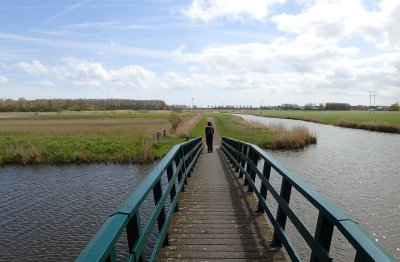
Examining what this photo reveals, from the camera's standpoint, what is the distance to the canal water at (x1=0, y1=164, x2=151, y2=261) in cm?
1021

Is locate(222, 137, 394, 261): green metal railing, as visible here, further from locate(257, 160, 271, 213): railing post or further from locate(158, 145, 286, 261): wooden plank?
locate(257, 160, 271, 213): railing post

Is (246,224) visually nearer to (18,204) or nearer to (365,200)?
(365,200)

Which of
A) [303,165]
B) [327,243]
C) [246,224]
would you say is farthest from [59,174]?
[327,243]

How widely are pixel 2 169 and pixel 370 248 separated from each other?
24904 millimetres

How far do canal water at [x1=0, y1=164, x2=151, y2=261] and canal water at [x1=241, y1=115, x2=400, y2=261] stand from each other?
720cm

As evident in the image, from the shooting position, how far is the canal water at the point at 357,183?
1130 centimetres

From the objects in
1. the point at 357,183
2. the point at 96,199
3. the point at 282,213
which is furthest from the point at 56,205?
the point at 357,183

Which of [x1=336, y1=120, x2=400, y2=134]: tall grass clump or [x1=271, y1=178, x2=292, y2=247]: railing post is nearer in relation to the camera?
[x1=271, y1=178, x2=292, y2=247]: railing post

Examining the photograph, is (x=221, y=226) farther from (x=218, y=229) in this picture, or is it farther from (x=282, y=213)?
(x=282, y=213)

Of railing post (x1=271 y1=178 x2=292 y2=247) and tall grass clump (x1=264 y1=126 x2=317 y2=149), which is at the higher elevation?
railing post (x1=271 y1=178 x2=292 y2=247)

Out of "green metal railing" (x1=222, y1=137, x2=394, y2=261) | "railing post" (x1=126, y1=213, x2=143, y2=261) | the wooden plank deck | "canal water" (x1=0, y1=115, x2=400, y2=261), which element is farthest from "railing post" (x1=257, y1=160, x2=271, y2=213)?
"railing post" (x1=126, y1=213, x2=143, y2=261)

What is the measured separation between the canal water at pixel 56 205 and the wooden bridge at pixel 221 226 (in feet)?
13.2

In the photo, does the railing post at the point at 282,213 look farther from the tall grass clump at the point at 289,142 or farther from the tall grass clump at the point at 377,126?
the tall grass clump at the point at 377,126

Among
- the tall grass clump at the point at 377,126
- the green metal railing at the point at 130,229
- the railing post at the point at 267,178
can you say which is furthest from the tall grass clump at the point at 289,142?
the green metal railing at the point at 130,229
